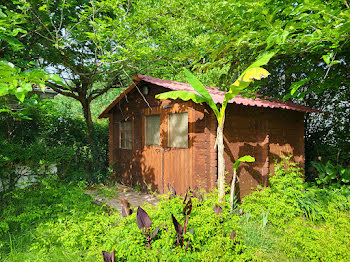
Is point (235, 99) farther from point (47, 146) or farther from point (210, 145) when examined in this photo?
point (47, 146)

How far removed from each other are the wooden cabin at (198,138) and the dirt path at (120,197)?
40cm

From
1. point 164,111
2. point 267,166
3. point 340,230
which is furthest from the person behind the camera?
point 164,111

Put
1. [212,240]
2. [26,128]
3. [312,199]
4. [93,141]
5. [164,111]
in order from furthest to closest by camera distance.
Answer: 1. [93,141]
2. [26,128]
3. [164,111]
4. [312,199]
5. [212,240]

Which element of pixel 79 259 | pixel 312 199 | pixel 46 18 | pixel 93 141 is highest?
pixel 46 18

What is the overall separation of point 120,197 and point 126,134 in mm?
2590

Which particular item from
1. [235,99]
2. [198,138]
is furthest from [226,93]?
[198,138]

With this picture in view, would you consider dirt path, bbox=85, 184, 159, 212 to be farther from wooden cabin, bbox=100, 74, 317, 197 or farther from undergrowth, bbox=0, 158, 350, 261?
undergrowth, bbox=0, 158, 350, 261

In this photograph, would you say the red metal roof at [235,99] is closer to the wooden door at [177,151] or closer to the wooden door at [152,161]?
the wooden door at [177,151]

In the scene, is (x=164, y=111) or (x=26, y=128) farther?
(x=26, y=128)

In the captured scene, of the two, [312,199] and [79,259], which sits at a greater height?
[312,199]

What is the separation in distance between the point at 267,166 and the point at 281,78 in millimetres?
4104

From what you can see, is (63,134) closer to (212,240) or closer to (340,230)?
(212,240)

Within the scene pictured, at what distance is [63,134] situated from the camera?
9727mm

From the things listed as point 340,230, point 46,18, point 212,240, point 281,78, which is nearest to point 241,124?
point 340,230
